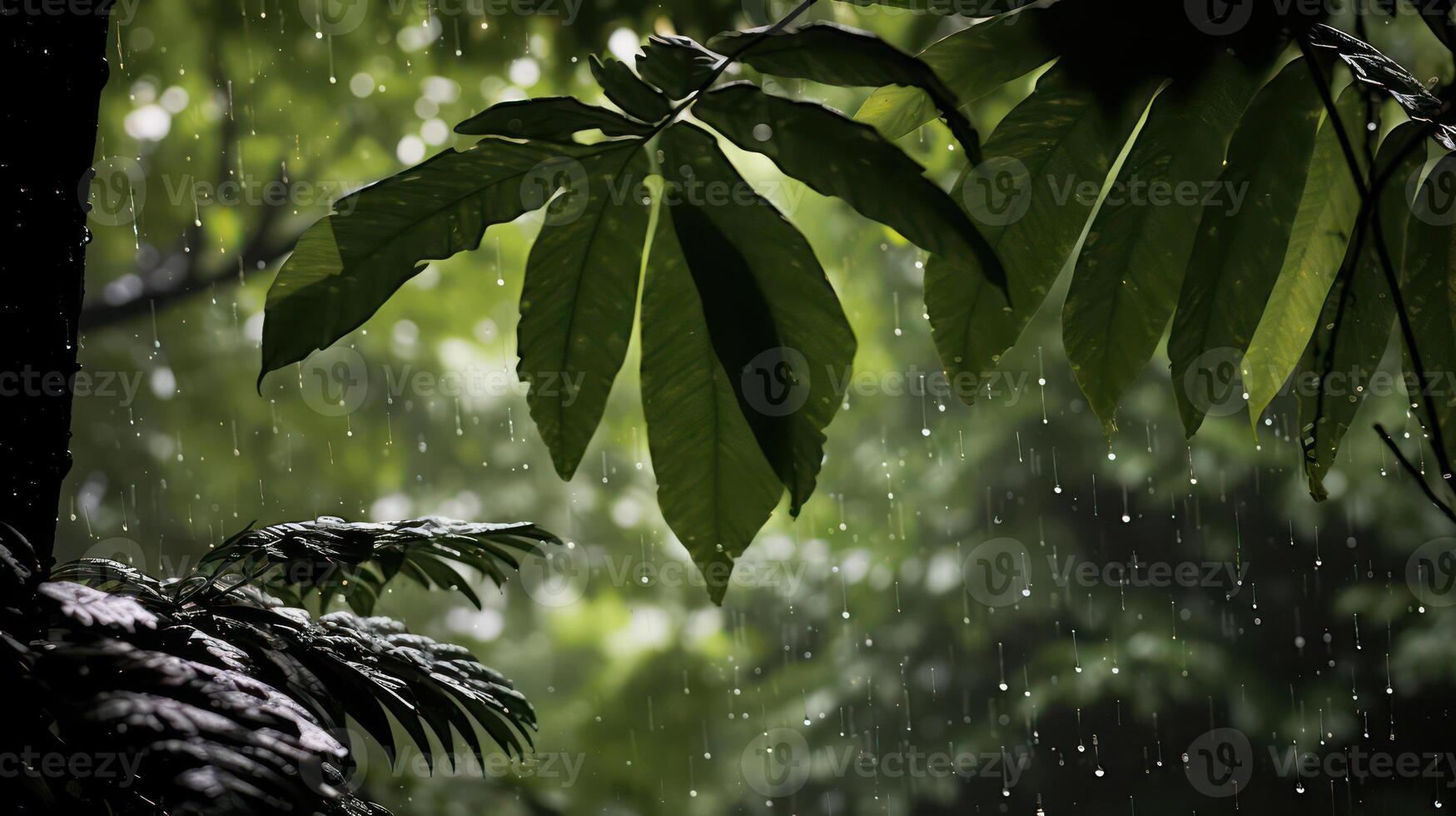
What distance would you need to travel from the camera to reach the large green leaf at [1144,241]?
0.47 m

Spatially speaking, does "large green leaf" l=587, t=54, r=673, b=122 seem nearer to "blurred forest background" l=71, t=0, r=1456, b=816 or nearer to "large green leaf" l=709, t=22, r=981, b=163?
"large green leaf" l=709, t=22, r=981, b=163

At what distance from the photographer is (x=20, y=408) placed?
0.49 metres

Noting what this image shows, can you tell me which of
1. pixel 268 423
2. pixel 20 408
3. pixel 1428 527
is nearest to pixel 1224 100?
pixel 20 408

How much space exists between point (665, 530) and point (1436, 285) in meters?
4.46

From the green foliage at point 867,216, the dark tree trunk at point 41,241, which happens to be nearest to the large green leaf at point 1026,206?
the green foliage at point 867,216

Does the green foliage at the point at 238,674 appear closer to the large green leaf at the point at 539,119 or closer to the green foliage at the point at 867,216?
the green foliage at the point at 867,216

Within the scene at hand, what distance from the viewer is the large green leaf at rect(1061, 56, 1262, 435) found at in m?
Answer: 0.47

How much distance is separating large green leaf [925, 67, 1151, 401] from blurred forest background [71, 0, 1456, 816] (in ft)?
11.2

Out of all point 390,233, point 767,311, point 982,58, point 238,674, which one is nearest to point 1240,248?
point 982,58

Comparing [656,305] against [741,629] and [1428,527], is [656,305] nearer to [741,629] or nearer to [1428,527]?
[1428,527]

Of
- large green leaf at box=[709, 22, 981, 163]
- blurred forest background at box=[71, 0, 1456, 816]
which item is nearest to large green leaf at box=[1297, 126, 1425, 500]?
large green leaf at box=[709, 22, 981, 163]

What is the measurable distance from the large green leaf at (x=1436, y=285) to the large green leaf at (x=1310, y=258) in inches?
1.6

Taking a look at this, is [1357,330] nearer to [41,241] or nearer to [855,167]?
[855,167]

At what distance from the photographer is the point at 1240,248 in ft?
1.55
